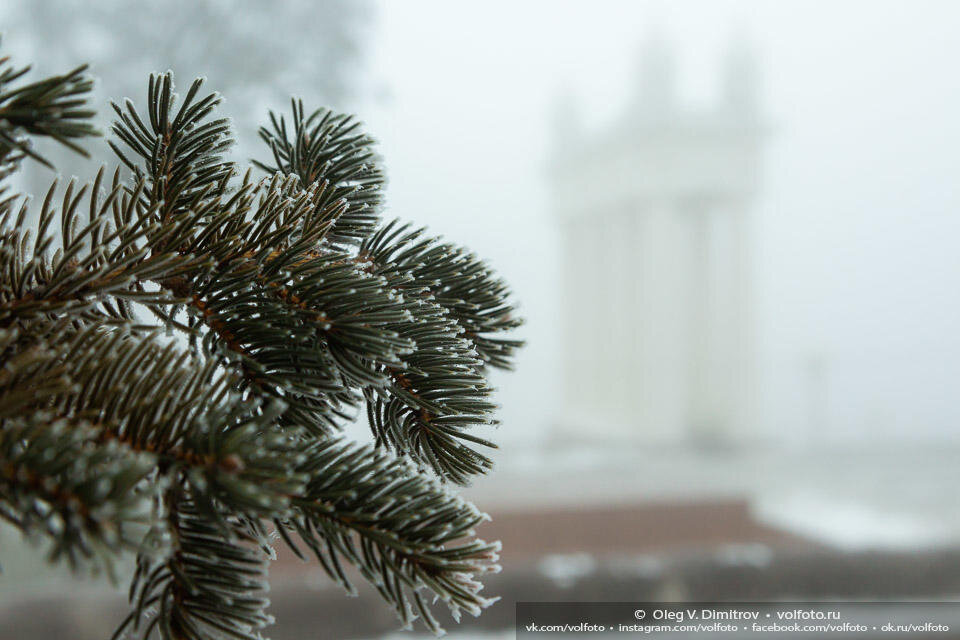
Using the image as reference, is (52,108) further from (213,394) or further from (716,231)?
(716,231)

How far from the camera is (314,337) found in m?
0.22

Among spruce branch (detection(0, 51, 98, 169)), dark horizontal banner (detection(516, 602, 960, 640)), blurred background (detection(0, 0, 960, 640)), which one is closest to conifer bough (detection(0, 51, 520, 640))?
spruce branch (detection(0, 51, 98, 169))

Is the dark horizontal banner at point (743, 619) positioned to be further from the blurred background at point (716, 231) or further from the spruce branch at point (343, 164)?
the blurred background at point (716, 231)

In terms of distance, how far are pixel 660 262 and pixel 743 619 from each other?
2074mm

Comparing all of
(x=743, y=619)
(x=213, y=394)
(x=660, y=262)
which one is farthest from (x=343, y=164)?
(x=660, y=262)

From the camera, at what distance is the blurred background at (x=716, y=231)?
2.79 metres

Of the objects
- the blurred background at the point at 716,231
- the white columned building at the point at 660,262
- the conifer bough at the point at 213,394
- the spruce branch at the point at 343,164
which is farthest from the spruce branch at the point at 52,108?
the white columned building at the point at 660,262

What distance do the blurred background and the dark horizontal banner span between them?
3.56 ft

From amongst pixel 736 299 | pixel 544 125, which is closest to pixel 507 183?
pixel 544 125

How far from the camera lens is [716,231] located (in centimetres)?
304

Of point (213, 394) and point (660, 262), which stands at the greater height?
point (660, 262)

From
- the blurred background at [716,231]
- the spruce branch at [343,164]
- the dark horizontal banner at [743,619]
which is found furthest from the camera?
the blurred background at [716,231]

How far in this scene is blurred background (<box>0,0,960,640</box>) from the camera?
2.79 m

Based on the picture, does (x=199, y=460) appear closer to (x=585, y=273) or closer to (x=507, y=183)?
(x=507, y=183)
